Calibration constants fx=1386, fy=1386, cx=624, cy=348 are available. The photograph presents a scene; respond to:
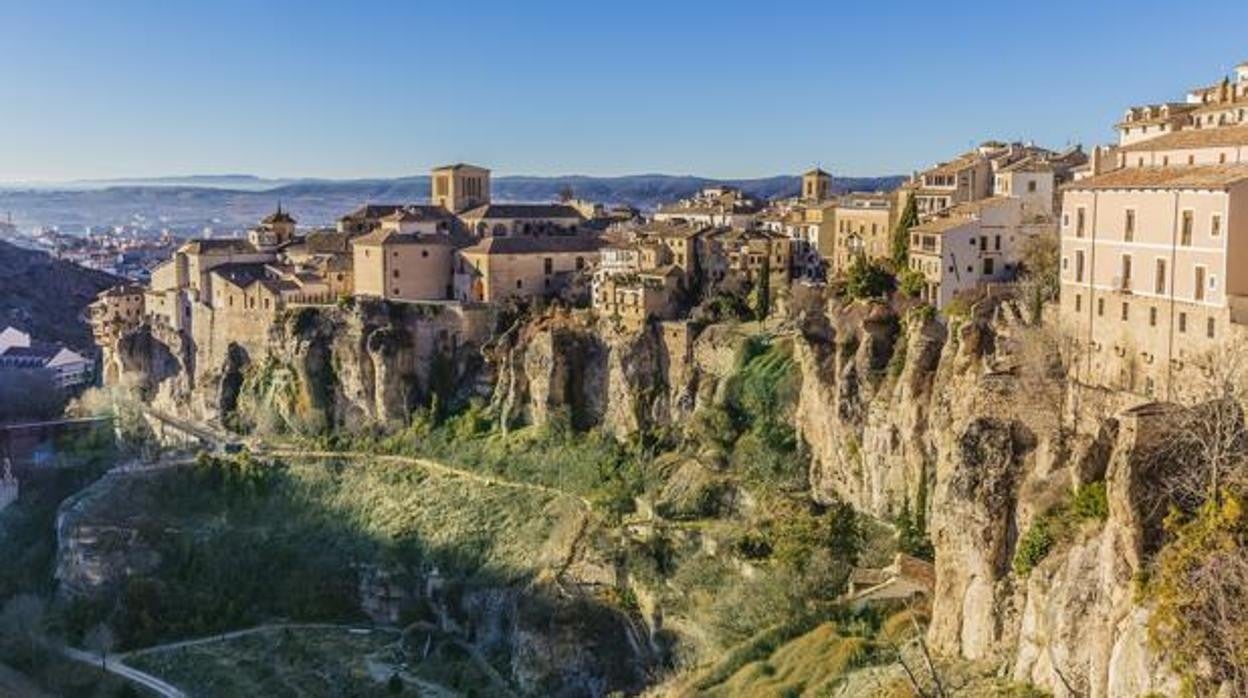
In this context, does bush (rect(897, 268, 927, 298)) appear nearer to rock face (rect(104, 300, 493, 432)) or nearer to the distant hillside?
rock face (rect(104, 300, 493, 432))

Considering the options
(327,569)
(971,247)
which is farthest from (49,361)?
(971,247)

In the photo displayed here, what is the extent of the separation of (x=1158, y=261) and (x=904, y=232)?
15.7m

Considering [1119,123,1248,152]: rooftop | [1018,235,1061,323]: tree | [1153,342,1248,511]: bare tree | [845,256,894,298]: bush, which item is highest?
[1119,123,1248,152]: rooftop

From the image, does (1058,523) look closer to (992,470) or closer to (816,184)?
(992,470)

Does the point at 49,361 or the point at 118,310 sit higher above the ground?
the point at 118,310

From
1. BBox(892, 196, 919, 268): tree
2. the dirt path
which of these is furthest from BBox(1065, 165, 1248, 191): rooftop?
the dirt path

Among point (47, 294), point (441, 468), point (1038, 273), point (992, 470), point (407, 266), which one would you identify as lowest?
point (441, 468)

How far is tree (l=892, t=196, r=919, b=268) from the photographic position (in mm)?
42344

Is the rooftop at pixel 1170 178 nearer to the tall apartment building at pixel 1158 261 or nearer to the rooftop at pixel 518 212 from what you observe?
the tall apartment building at pixel 1158 261

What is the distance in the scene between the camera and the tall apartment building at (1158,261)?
83.3 feet

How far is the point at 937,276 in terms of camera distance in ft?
131

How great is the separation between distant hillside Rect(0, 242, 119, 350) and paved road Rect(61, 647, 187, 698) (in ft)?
176

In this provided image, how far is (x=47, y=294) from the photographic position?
351 ft

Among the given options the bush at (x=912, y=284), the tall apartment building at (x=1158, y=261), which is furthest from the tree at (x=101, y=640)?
the tall apartment building at (x=1158, y=261)
